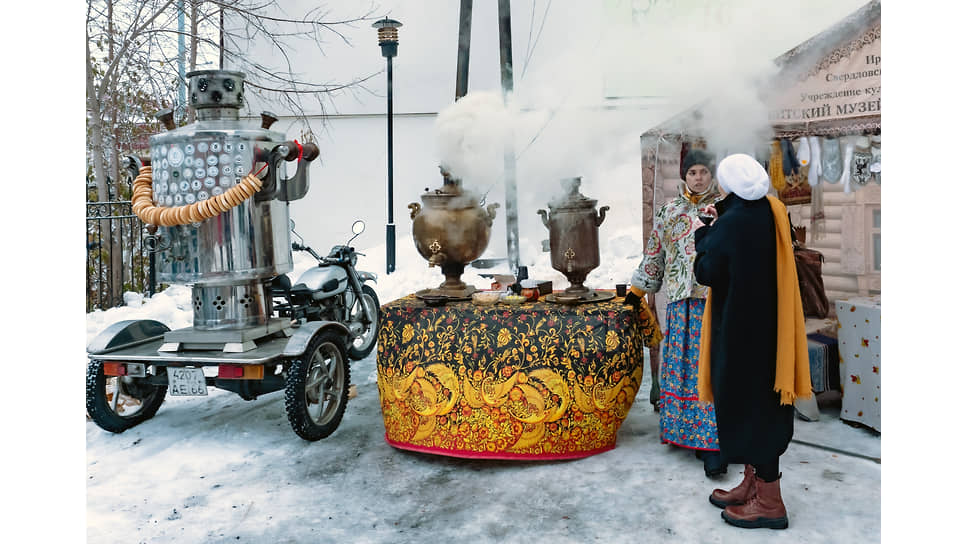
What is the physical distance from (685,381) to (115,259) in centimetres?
786

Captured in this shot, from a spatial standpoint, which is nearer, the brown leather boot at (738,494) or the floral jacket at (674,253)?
the brown leather boot at (738,494)

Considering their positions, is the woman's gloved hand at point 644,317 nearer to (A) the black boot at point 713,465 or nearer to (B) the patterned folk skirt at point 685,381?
(B) the patterned folk skirt at point 685,381

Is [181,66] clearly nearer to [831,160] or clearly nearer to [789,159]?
[789,159]

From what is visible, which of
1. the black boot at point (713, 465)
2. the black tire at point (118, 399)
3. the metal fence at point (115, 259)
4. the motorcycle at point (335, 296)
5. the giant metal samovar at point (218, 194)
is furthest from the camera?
the metal fence at point (115, 259)

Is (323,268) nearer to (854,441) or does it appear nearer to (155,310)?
(155,310)

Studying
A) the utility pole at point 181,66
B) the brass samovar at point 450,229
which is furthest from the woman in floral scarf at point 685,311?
the utility pole at point 181,66

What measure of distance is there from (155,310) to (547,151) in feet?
18.1

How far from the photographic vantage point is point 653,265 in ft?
13.6

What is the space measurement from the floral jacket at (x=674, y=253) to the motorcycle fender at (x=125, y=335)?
334 centimetres

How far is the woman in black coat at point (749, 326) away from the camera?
3078mm

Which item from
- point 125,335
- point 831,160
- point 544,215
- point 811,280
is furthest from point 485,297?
point 831,160

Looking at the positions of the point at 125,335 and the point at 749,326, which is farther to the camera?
the point at 125,335

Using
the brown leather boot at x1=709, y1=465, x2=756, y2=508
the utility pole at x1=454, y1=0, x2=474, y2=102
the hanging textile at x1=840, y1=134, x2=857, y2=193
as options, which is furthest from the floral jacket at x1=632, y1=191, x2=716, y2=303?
the utility pole at x1=454, y1=0, x2=474, y2=102

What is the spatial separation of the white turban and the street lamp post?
6882 millimetres
